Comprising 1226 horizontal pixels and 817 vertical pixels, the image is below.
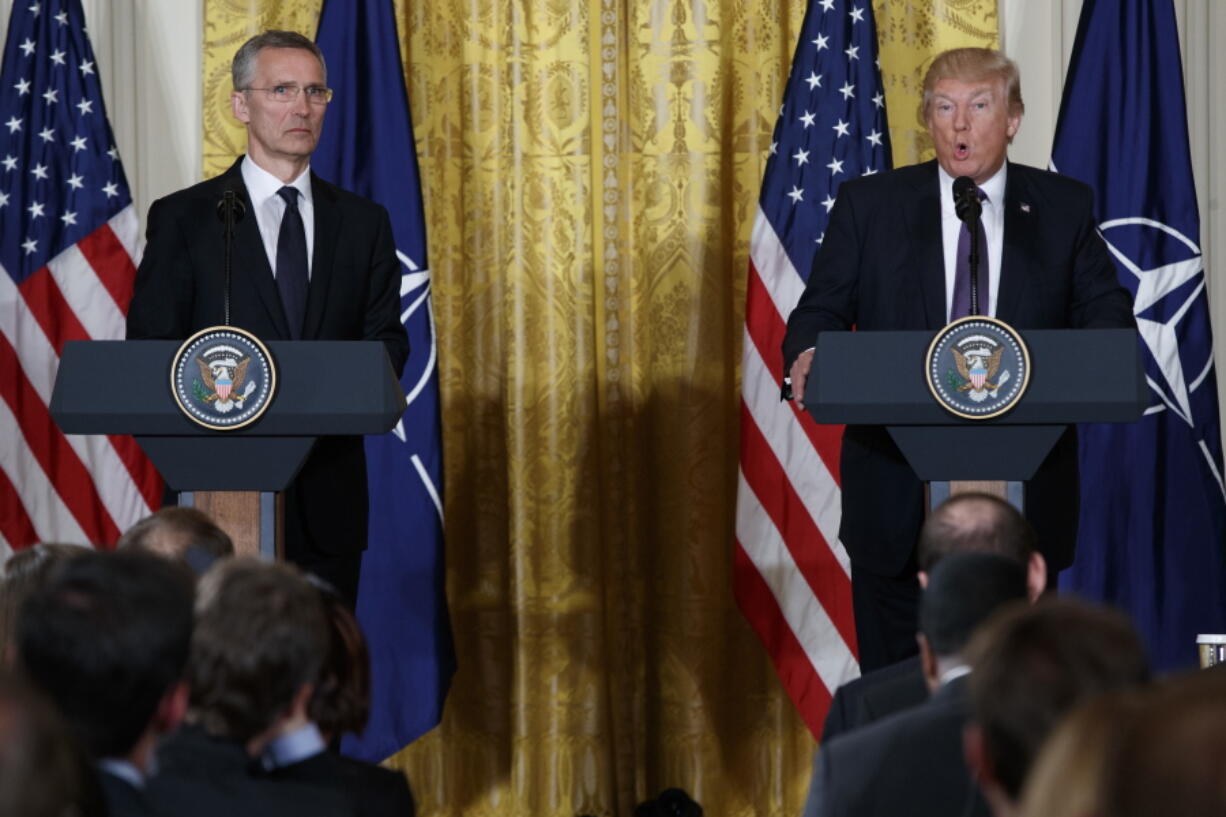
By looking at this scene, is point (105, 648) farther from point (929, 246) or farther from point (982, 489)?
point (929, 246)

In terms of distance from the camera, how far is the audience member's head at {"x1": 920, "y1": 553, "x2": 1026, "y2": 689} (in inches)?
97.1

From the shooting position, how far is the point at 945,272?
4.51 meters

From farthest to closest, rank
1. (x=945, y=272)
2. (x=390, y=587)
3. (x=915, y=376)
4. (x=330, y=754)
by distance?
(x=390, y=587), (x=945, y=272), (x=915, y=376), (x=330, y=754)

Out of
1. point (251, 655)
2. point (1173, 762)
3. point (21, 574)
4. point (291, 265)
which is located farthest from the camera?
point (291, 265)

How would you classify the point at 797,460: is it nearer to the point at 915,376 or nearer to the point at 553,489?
the point at 553,489

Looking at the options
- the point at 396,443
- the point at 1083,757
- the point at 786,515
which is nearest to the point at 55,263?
the point at 396,443

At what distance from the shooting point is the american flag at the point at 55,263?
6.04 m

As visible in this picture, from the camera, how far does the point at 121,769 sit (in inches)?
78.5

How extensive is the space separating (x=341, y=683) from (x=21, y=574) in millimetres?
769

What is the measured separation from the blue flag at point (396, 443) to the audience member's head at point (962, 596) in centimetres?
360

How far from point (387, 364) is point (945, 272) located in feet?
4.80

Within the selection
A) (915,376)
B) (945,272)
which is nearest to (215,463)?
(915,376)

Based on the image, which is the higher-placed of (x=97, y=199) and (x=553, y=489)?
(x=97, y=199)

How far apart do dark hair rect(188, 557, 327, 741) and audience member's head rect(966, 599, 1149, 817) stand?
0.89 metres
